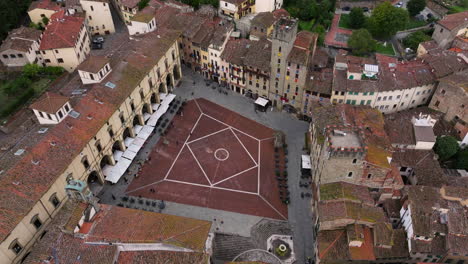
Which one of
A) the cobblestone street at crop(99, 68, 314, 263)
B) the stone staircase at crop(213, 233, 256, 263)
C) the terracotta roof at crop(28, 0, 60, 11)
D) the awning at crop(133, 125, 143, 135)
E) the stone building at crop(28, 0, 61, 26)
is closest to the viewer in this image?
the stone staircase at crop(213, 233, 256, 263)

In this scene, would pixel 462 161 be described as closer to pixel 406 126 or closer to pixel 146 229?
pixel 406 126

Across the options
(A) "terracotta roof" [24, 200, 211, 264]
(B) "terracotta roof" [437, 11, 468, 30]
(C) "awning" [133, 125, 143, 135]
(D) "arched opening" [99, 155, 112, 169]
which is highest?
(B) "terracotta roof" [437, 11, 468, 30]

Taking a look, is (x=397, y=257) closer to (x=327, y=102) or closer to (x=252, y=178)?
(x=252, y=178)

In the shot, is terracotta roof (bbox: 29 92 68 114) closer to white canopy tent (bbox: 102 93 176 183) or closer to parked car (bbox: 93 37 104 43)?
white canopy tent (bbox: 102 93 176 183)

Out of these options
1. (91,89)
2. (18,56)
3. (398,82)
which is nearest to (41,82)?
(18,56)

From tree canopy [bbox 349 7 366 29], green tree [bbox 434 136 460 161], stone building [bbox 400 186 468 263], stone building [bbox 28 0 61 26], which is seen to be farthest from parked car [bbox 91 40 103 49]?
green tree [bbox 434 136 460 161]

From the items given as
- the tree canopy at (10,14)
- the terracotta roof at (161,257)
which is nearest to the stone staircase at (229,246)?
the terracotta roof at (161,257)
